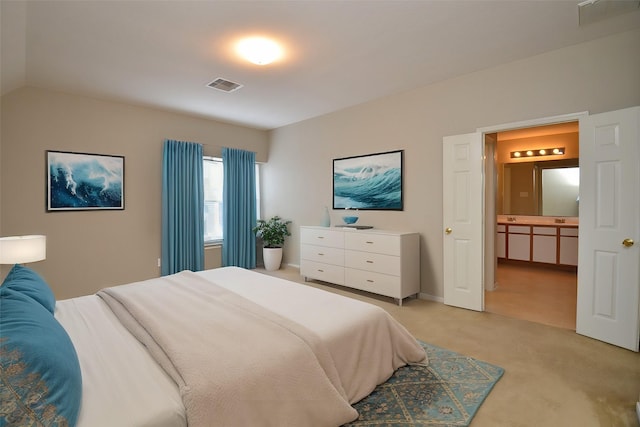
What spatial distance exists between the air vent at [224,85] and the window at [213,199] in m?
1.84

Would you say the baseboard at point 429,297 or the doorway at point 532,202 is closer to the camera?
the baseboard at point 429,297

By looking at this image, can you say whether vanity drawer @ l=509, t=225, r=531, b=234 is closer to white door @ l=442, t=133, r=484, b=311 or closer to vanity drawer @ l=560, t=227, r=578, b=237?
vanity drawer @ l=560, t=227, r=578, b=237

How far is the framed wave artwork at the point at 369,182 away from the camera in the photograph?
4.49 meters

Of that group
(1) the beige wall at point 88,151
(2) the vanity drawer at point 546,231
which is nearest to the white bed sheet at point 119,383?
(1) the beige wall at point 88,151

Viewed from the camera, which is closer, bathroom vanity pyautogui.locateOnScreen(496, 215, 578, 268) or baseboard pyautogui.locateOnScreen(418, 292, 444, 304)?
baseboard pyautogui.locateOnScreen(418, 292, 444, 304)

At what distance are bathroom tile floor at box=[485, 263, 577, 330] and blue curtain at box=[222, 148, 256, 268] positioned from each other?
400cm

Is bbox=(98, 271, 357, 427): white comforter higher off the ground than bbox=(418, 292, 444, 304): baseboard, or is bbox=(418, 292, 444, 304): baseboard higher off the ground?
bbox=(98, 271, 357, 427): white comforter

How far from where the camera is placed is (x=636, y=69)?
2.79m

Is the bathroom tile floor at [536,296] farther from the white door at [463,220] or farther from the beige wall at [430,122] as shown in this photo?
the beige wall at [430,122]

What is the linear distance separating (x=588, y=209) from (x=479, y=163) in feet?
3.56

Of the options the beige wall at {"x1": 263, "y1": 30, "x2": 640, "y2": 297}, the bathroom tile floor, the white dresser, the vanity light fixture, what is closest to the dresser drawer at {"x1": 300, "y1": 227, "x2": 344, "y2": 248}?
the white dresser

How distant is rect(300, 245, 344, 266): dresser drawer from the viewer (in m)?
4.62

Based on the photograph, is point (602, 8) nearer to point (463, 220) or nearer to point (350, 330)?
point (463, 220)

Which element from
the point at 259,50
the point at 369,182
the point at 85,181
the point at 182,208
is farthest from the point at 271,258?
the point at 259,50
